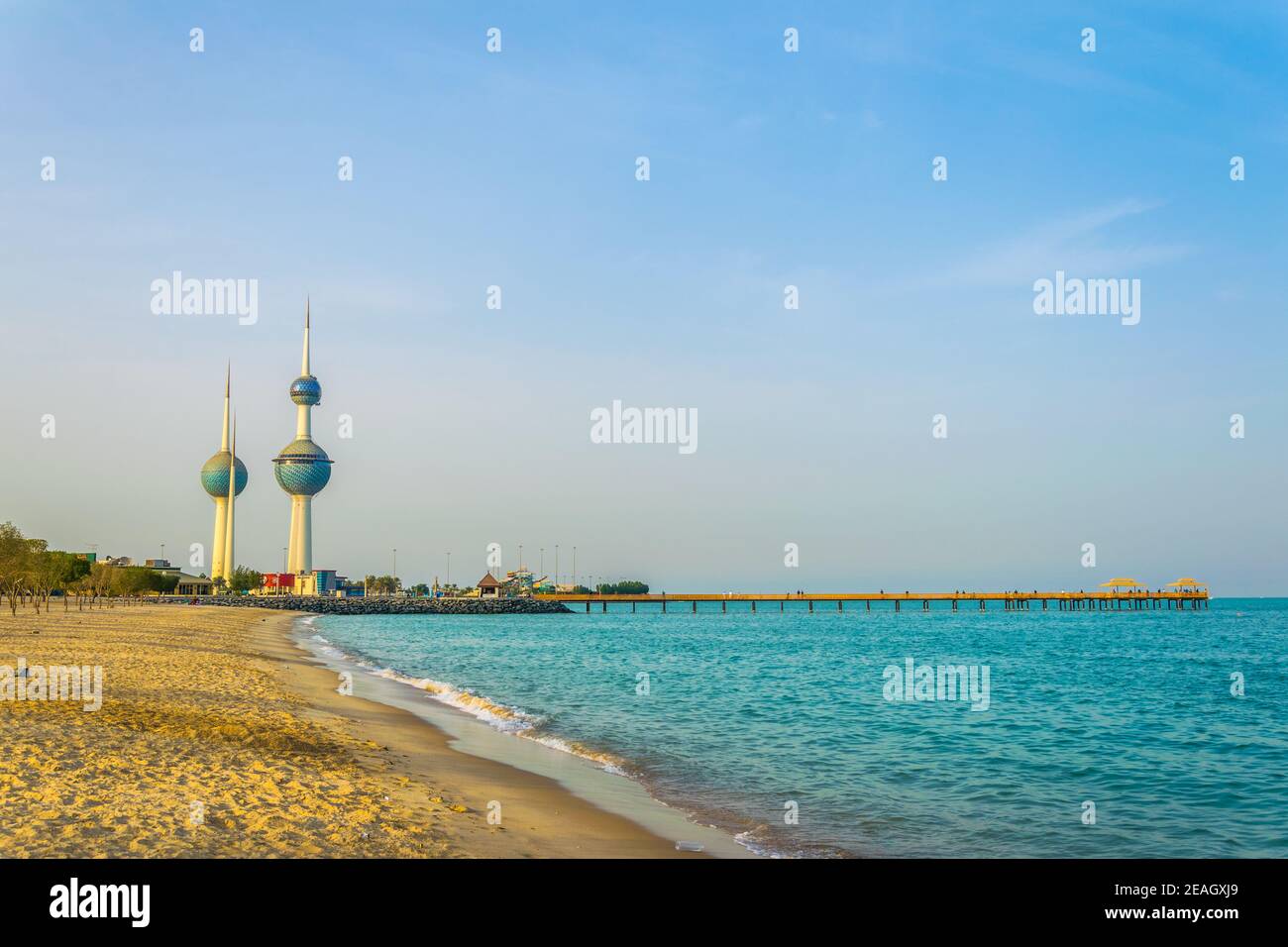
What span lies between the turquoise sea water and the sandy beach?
124 inches

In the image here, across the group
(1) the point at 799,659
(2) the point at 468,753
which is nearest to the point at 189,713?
(2) the point at 468,753

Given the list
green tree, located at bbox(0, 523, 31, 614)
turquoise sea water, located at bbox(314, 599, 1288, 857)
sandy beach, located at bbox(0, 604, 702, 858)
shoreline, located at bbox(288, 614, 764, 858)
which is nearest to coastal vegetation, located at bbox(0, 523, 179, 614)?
green tree, located at bbox(0, 523, 31, 614)

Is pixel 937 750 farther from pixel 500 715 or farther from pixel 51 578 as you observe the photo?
pixel 51 578

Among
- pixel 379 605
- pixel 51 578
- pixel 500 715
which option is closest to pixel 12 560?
pixel 51 578

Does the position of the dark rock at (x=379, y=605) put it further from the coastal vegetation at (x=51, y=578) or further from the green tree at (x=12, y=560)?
the green tree at (x=12, y=560)

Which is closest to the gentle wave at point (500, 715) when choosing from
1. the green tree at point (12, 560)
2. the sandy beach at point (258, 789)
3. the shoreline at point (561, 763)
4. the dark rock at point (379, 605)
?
the shoreline at point (561, 763)

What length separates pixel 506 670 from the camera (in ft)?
155

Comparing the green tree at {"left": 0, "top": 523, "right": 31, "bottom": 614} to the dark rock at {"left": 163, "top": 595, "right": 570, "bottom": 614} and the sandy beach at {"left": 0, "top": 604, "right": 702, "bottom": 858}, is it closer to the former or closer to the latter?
the sandy beach at {"left": 0, "top": 604, "right": 702, "bottom": 858}

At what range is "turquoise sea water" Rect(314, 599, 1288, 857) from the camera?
47.9 feet

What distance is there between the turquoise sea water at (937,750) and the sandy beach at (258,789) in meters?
3.16

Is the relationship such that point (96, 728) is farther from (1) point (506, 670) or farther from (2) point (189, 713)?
(1) point (506, 670)

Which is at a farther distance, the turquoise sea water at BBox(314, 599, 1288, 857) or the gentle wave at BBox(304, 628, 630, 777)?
the gentle wave at BBox(304, 628, 630, 777)

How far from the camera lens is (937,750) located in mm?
22312
